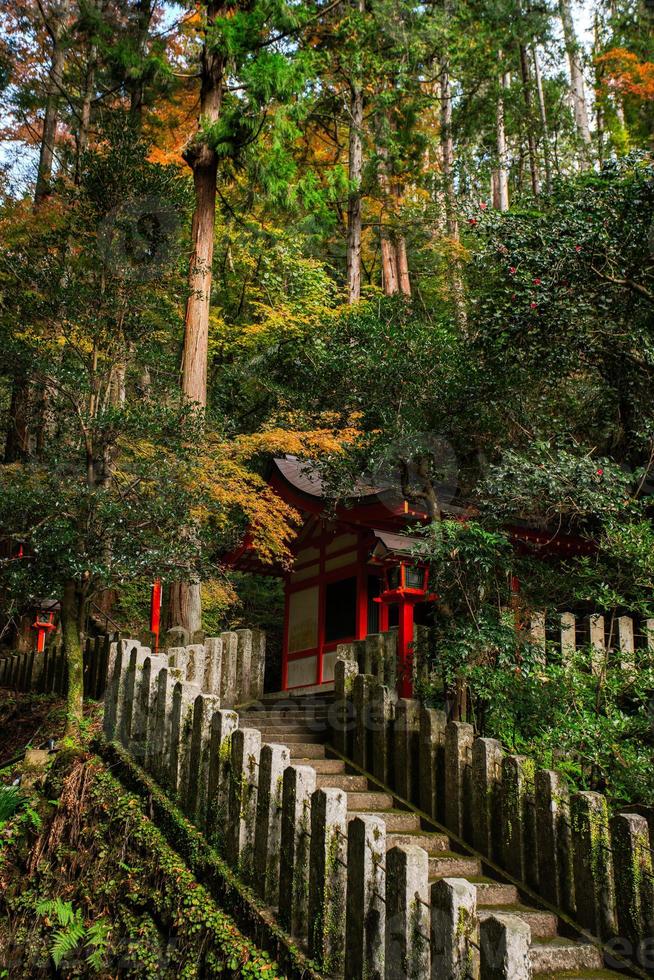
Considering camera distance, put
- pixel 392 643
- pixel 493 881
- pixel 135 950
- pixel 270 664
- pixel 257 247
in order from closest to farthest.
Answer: pixel 135 950, pixel 493 881, pixel 392 643, pixel 257 247, pixel 270 664

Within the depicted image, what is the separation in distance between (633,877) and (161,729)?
3.08 metres

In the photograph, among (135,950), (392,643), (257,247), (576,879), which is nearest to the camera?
(135,950)

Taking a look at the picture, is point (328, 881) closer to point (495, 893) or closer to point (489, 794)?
point (495, 893)

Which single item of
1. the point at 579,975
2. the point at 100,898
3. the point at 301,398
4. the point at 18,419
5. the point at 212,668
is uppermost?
the point at 301,398

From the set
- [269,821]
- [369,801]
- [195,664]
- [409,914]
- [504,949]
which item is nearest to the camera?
[504,949]

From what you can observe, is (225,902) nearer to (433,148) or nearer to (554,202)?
(554,202)

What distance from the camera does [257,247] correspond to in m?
16.9

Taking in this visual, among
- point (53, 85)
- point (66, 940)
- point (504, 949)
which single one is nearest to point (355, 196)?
point (53, 85)

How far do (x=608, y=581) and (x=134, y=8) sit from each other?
1454cm

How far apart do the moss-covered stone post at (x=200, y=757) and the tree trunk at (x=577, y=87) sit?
1554 cm

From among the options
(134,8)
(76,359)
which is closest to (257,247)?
(134,8)

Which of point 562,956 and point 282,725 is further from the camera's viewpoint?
point 282,725

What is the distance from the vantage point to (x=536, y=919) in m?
4.19

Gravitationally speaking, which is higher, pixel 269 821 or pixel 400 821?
pixel 269 821
